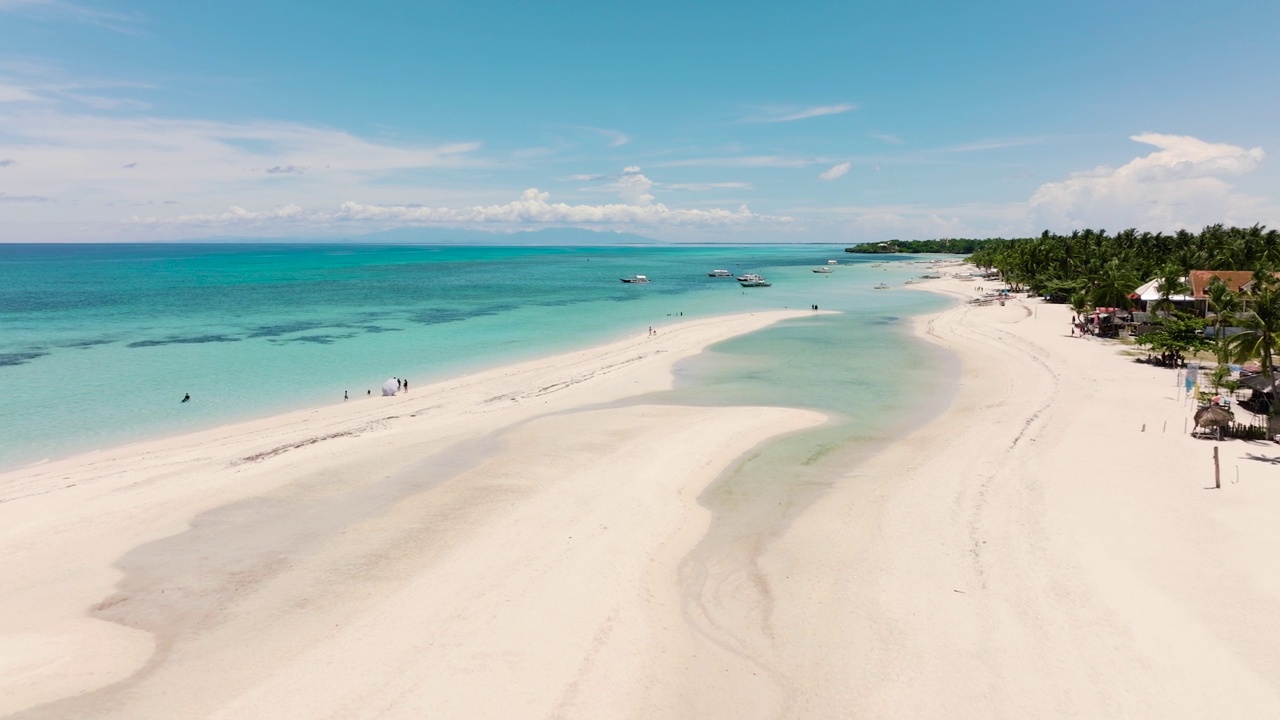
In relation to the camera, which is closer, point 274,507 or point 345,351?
point 274,507

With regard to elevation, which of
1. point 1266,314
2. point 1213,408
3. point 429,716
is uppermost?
point 1266,314

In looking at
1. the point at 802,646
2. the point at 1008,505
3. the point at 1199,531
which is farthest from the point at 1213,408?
the point at 802,646

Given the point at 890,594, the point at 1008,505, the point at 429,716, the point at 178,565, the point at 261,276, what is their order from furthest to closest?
the point at 261,276, the point at 1008,505, the point at 178,565, the point at 890,594, the point at 429,716

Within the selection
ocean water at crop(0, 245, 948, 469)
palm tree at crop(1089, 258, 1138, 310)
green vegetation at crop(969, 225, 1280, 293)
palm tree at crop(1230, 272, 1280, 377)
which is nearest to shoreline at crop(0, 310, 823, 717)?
ocean water at crop(0, 245, 948, 469)

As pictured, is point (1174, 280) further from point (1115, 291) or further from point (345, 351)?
point (345, 351)

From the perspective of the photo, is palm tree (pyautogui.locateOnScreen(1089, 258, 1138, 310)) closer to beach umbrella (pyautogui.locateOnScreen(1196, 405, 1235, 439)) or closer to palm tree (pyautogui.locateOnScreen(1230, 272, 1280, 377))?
palm tree (pyautogui.locateOnScreen(1230, 272, 1280, 377))

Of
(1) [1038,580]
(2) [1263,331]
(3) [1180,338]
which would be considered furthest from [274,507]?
(3) [1180,338]

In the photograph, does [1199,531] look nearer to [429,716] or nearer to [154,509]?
[429,716]

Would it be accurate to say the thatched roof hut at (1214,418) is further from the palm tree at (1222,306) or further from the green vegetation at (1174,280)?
the palm tree at (1222,306)

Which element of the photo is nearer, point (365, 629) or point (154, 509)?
point (365, 629)
